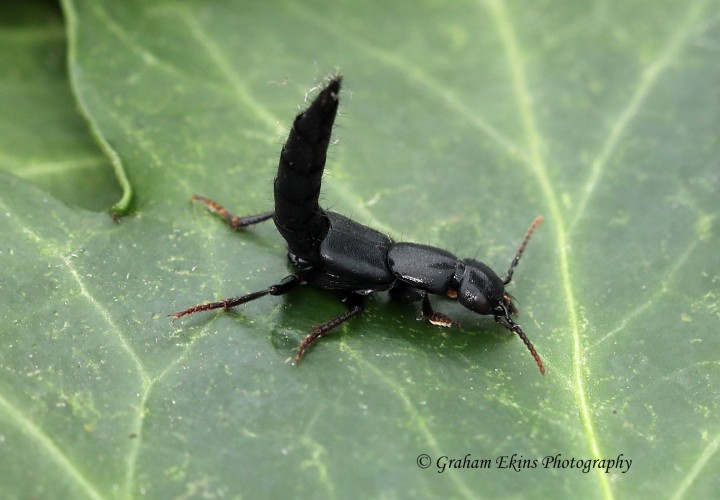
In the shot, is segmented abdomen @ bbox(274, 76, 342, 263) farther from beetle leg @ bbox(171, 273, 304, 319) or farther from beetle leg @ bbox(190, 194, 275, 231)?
beetle leg @ bbox(190, 194, 275, 231)

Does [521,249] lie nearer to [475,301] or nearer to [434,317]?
[475,301]

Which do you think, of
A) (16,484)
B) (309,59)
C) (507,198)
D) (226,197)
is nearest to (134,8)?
(309,59)

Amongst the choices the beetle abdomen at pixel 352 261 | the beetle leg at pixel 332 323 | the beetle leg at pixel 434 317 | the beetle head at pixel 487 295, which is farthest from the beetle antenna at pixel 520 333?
the beetle leg at pixel 332 323

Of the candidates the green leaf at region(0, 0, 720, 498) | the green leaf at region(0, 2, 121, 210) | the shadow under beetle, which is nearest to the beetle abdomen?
the shadow under beetle

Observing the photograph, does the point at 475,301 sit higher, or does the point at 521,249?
the point at 521,249

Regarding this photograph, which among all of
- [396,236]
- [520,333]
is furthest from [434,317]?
[396,236]

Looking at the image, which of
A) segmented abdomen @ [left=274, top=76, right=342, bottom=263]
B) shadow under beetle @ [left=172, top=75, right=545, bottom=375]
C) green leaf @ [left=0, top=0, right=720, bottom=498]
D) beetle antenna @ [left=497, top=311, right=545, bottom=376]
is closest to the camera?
green leaf @ [left=0, top=0, right=720, bottom=498]

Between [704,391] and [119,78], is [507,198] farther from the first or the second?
[119,78]
